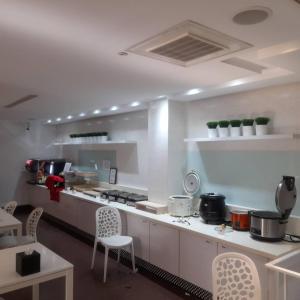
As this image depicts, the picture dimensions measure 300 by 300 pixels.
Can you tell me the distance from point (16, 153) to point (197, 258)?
18.9 feet

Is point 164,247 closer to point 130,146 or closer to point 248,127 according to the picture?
point 248,127

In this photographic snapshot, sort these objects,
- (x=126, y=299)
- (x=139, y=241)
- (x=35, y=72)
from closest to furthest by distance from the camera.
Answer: (x=35, y=72) → (x=126, y=299) → (x=139, y=241)

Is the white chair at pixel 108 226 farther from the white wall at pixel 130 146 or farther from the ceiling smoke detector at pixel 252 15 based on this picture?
the ceiling smoke detector at pixel 252 15

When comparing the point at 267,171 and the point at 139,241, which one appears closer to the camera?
the point at 267,171

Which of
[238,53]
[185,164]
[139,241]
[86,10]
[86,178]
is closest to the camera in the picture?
[86,10]

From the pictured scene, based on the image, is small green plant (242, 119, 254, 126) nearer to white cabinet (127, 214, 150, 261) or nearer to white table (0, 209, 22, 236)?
white cabinet (127, 214, 150, 261)

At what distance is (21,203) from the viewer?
736 centimetres

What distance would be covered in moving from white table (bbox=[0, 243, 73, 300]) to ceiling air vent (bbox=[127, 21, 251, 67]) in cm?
167

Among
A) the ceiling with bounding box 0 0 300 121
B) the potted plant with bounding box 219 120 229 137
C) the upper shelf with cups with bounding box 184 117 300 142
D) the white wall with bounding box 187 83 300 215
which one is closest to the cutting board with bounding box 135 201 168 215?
the white wall with bounding box 187 83 300 215

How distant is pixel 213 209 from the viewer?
129 inches

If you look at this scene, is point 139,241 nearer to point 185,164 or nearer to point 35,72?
point 185,164

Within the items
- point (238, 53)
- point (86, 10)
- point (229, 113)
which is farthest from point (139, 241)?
point (86, 10)

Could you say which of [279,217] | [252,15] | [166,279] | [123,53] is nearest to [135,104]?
[123,53]

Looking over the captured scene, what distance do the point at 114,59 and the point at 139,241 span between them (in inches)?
93.1
